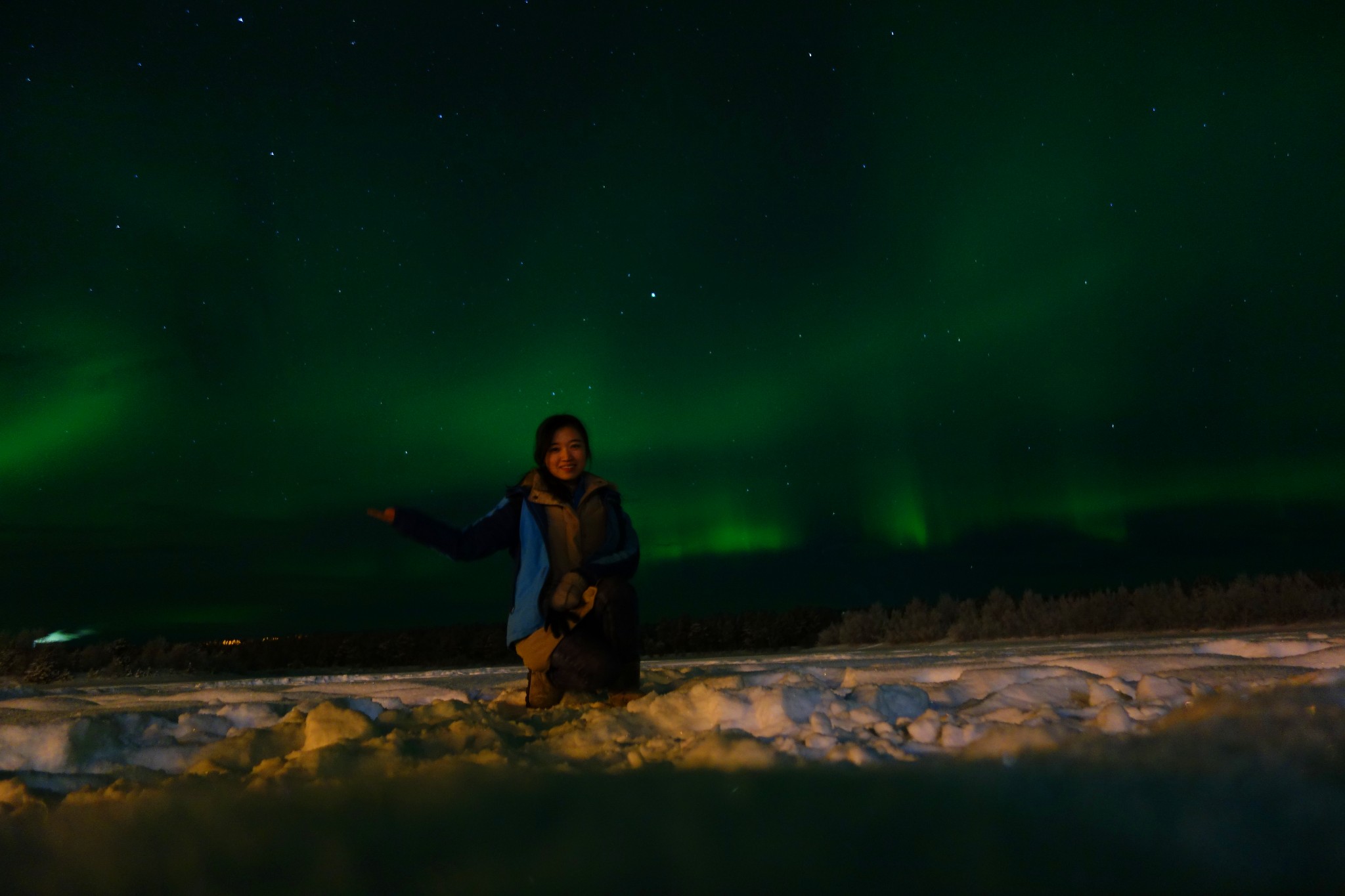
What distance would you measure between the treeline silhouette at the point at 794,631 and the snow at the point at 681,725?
20.1 feet

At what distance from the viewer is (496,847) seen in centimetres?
176

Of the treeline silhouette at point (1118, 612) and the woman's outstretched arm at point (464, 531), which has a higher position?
the woman's outstretched arm at point (464, 531)

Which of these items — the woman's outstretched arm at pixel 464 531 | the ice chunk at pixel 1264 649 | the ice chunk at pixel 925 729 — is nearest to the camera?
the ice chunk at pixel 925 729

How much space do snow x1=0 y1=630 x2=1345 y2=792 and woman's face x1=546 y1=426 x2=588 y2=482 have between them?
111 centimetres

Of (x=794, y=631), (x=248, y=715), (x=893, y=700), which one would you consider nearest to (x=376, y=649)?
(x=794, y=631)

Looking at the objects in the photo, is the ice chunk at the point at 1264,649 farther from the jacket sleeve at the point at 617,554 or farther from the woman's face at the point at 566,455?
the woman's face at the point at 566,455

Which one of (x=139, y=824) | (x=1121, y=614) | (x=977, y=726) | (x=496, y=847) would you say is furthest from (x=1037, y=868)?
(x=1121, y=614)

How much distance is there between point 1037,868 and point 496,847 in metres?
1.14

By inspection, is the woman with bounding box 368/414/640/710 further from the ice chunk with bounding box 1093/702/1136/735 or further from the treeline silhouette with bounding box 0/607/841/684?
the treeline silhouette with bounding box 0/607/841/684

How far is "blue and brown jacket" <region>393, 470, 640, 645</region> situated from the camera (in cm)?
383

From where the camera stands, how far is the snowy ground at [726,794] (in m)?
1.61

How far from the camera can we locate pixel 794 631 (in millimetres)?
12875

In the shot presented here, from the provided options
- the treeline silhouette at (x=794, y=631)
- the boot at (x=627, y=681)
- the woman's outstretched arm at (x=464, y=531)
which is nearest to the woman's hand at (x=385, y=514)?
the woman's outstretched arm at (x=464, y=531)

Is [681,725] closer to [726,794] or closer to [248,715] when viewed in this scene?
[726,794]
